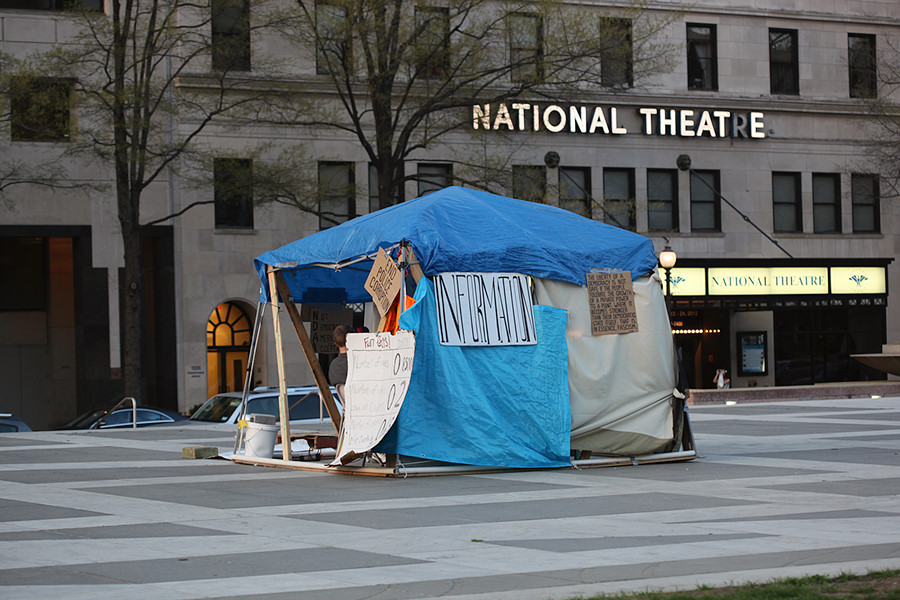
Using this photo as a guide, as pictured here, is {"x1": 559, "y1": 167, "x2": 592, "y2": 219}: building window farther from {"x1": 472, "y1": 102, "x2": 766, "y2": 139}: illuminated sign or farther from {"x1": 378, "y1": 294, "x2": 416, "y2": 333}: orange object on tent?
{"x1": 378, "y1": 294, "x2": 416, "y2": 333}: orange object on tent

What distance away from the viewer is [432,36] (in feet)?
95.0

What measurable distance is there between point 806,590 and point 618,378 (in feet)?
28.1

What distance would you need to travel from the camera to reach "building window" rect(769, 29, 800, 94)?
42.6 m

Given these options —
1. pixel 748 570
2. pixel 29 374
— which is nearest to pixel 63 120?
pixel 29 374

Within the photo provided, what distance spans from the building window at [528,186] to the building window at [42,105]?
465 inches

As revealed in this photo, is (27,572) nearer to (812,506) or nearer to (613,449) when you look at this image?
(812,506)

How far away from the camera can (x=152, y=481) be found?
43.7 ft

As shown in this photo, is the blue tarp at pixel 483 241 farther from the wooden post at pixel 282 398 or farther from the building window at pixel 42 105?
the building window at pixel 42 105

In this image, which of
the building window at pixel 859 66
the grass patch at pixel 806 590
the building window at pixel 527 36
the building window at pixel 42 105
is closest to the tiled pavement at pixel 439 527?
the grass patch at pixel 806 590

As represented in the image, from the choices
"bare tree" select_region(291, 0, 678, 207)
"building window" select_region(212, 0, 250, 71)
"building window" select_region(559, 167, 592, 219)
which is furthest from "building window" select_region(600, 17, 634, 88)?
"building window" select_region(212, 0, 250, 71)

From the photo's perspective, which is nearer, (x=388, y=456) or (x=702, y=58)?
(x=388, y=456)

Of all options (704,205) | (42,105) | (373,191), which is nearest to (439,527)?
(42,105)

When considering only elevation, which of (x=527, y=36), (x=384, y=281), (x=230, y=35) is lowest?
(x=384, y=281)

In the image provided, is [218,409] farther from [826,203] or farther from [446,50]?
[826,203]
